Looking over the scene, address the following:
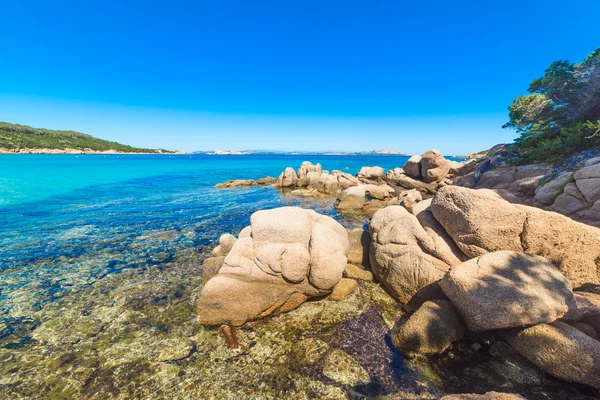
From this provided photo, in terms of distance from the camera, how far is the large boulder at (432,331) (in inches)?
276

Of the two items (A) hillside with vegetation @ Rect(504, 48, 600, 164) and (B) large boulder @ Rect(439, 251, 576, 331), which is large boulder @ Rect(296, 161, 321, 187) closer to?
(A) hillside with vegetation @ Rect(504, 48, 600, 164)

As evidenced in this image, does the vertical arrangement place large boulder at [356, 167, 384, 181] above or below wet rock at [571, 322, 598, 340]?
above

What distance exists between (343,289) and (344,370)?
11.4 feet

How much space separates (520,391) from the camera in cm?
589

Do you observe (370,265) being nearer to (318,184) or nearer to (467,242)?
(467,242)

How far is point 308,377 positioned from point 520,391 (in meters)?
5.22

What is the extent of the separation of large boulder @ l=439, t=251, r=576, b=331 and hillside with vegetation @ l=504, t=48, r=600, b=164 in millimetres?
20139

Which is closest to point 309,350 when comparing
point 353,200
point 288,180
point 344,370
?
point 344,370

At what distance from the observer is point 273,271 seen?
901 centimetres

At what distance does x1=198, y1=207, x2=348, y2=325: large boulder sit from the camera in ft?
27.7

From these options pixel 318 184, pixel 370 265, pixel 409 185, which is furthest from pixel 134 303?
pixel 409 185

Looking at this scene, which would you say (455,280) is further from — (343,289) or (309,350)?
(309,350)

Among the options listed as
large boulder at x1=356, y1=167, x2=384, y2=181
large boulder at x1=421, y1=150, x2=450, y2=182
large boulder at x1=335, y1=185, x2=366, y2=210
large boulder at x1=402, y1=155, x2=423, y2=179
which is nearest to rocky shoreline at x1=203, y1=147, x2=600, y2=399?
large boulder at x1=335, y1=185, x2=366, y2=210

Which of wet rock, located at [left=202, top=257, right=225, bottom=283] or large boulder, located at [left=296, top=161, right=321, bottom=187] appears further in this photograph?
large boulder, located at [left=296, top=161, right=321, bottom=187]
